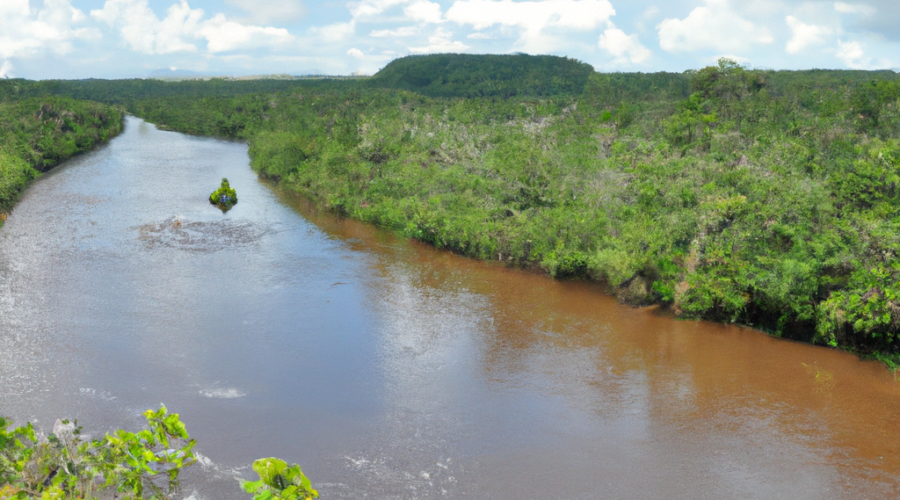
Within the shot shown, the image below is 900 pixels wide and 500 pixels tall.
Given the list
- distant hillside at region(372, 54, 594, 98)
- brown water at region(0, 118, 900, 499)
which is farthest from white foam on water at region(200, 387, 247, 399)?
distant hillside at region(372, 54, 594, 98)

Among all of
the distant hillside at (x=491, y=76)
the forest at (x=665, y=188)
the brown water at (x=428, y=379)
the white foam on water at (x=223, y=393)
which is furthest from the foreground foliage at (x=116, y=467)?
the distant hillside at (x=491, y=76)

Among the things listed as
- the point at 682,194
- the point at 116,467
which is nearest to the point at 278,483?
the point at 116,467

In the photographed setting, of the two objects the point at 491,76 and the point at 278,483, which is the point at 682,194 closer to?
the point at 278,483

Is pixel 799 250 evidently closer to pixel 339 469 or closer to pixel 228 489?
pixel 339 469

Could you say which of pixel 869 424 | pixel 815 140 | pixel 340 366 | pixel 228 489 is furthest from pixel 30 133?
pixel 869 424

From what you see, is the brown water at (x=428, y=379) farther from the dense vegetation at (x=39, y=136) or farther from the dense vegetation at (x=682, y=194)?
the dense vegetation at (x=39, y=136)

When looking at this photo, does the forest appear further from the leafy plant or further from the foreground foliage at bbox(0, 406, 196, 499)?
the foreground foliage at bbox(0, 406, 196, 499)
